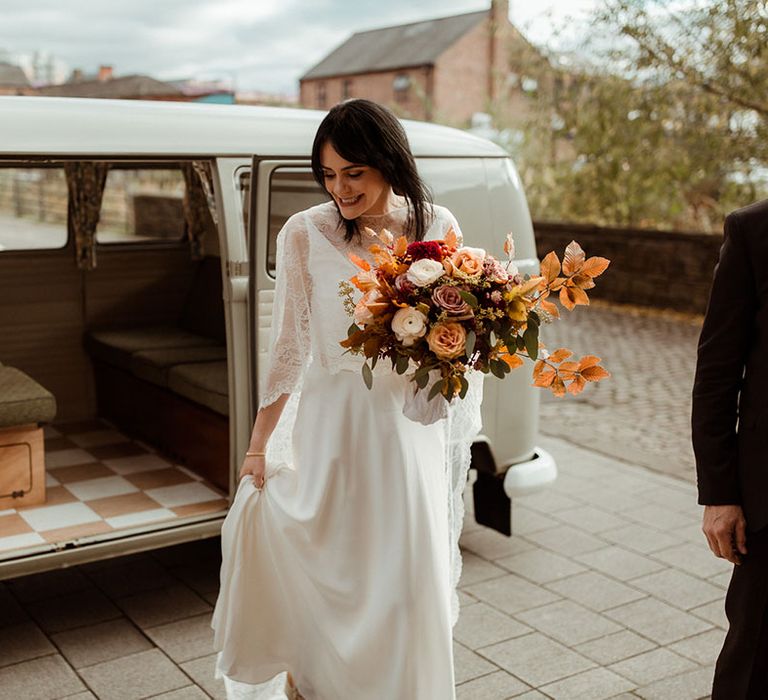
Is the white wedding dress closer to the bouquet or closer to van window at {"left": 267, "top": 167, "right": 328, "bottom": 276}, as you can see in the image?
the bouquet

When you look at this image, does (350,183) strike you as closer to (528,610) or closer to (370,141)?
(370,141)

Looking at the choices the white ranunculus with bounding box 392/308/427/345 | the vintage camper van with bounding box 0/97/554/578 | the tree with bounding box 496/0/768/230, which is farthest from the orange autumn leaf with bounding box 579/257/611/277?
the tree with bounding box 496/0/768/230

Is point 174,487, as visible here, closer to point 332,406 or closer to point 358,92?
point 332,406

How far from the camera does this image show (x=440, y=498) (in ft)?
10.5

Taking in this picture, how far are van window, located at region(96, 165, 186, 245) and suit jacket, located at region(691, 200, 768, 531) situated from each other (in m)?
4.54

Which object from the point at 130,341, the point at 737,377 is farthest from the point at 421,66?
the point at 737,377

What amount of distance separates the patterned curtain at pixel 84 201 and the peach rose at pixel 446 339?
401cm

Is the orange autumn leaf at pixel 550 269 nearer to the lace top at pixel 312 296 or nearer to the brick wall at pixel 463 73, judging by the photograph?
the lace top at pixel 312 296

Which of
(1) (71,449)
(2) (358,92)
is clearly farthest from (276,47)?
(1) (71,449)

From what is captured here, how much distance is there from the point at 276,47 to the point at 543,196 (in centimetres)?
5537

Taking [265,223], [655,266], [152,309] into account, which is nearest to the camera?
[265,223]

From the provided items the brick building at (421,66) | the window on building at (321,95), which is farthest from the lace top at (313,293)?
the window on building at (321,95)

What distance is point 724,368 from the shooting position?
2549mm

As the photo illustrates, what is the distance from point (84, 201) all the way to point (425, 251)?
4.01 metres
